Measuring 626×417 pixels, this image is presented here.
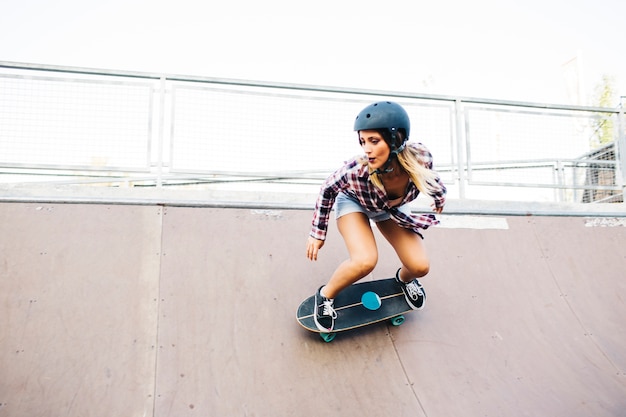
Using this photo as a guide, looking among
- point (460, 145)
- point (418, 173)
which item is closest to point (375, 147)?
point (418, 173)

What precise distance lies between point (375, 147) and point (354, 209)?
68 cm

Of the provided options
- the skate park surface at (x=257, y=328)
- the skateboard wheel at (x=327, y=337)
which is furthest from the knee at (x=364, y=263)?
the skate park surface at (x=257, y=328)

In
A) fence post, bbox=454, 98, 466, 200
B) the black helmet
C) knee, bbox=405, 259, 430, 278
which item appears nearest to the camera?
the black helmet

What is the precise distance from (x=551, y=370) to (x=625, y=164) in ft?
14.4

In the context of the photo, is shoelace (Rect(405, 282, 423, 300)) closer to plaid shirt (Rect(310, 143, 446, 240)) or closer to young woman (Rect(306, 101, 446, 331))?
young woman (Rect(306, 101, 446, 331))

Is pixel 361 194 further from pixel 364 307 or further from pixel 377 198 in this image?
pixel 364 307

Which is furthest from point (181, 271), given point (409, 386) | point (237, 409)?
point (409, 386)

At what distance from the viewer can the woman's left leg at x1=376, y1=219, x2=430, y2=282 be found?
13.4ft

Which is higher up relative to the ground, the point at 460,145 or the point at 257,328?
the point at 460,145

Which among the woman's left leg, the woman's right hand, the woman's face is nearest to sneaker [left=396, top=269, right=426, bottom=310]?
the woman's left leg

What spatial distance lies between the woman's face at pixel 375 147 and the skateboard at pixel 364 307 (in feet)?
4.11

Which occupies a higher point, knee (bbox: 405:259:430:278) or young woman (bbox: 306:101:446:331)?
young woman (bbox: 306:101:446:331)

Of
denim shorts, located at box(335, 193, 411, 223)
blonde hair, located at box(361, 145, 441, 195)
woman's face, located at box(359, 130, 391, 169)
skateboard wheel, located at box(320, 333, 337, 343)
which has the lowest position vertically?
skateboard wheel, located at box(320, 333, 337, 343)

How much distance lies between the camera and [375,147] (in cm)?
368
